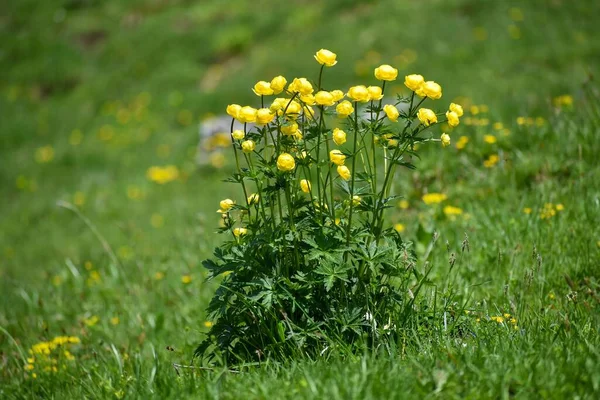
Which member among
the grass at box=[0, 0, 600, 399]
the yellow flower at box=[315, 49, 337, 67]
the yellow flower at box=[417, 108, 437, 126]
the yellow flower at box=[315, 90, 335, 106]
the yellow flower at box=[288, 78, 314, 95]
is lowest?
the grass at box=[0, 0, 600, 399]

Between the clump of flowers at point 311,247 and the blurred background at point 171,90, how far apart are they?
4.69 feet

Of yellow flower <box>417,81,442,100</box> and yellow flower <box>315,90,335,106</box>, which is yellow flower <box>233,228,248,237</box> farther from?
yellow flower <box>417,81,442,100</box>

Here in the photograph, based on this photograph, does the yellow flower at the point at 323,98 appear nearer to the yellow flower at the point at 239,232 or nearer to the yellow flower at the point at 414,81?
the yellow flower at the point at 414,81

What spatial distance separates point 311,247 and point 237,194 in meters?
3.98

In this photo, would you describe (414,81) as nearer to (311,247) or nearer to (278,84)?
(278,84)

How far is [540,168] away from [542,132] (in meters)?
0.55

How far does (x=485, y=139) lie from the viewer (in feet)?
15.4

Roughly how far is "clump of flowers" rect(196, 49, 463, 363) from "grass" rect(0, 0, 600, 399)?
16 cm

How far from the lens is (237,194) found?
639 cm

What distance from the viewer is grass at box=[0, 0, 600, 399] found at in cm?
227

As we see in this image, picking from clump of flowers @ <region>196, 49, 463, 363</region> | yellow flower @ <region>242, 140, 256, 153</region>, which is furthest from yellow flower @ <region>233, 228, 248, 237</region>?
yellow flower @ <region>242, 140, 256, 153</region>

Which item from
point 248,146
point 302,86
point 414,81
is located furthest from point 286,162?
point 414,81

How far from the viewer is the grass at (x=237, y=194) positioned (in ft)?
7.45

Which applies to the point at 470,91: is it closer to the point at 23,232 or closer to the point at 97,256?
the point at 97,256
